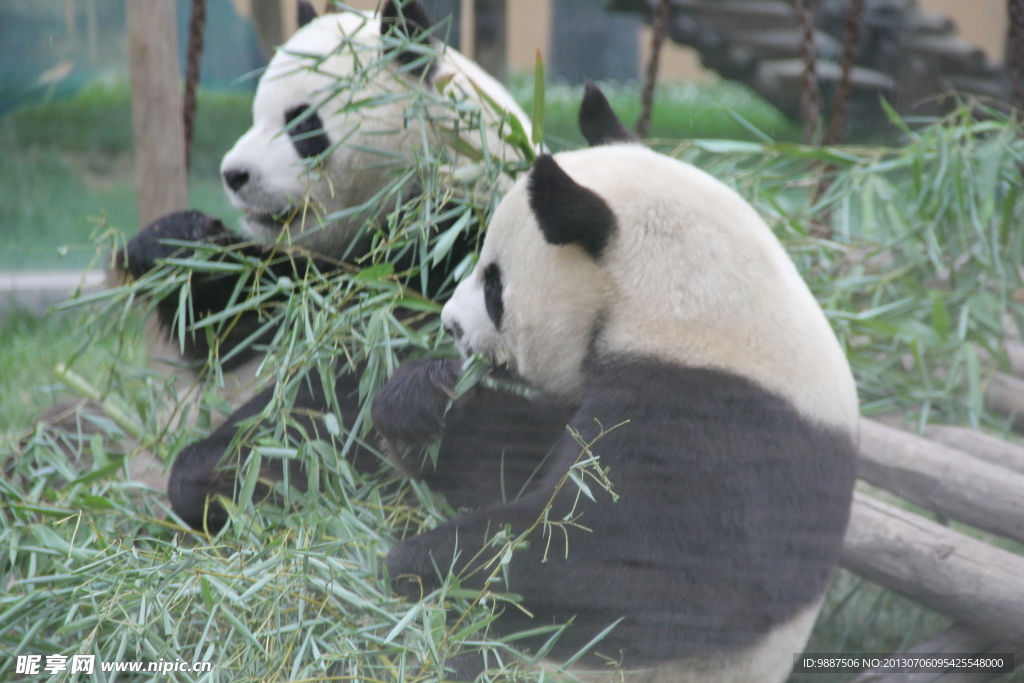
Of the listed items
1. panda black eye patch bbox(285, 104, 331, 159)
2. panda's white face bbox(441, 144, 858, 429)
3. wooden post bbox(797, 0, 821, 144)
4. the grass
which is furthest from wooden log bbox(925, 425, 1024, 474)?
panda black eye patch bbox(285, 104, 331, 159)

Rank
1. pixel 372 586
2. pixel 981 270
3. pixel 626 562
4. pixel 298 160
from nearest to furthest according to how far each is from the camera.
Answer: pixel 626 562, pixel 372 586, pixel 298 160, pixel 981 270

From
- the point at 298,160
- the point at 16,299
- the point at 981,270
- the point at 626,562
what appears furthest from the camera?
the point at 981,270

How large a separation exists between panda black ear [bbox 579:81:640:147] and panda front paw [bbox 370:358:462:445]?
541 millimetres

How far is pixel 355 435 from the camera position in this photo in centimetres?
154

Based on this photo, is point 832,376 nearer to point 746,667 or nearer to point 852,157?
point 746,667

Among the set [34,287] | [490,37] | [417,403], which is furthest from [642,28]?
[34,287]

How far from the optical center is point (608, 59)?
220 cm

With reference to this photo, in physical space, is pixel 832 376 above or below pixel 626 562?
above

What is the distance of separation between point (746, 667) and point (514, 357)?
0.60m

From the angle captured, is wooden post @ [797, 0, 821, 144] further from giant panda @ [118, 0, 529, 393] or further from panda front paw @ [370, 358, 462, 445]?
panda front paw @ [370, 358, 462, 445]

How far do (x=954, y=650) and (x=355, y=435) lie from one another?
117cm

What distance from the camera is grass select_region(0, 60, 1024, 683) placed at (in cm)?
123

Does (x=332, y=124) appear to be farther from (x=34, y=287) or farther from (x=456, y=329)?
(x=34, y=287)

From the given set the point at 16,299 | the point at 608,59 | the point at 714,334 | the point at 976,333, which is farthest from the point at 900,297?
the point at 16,299
